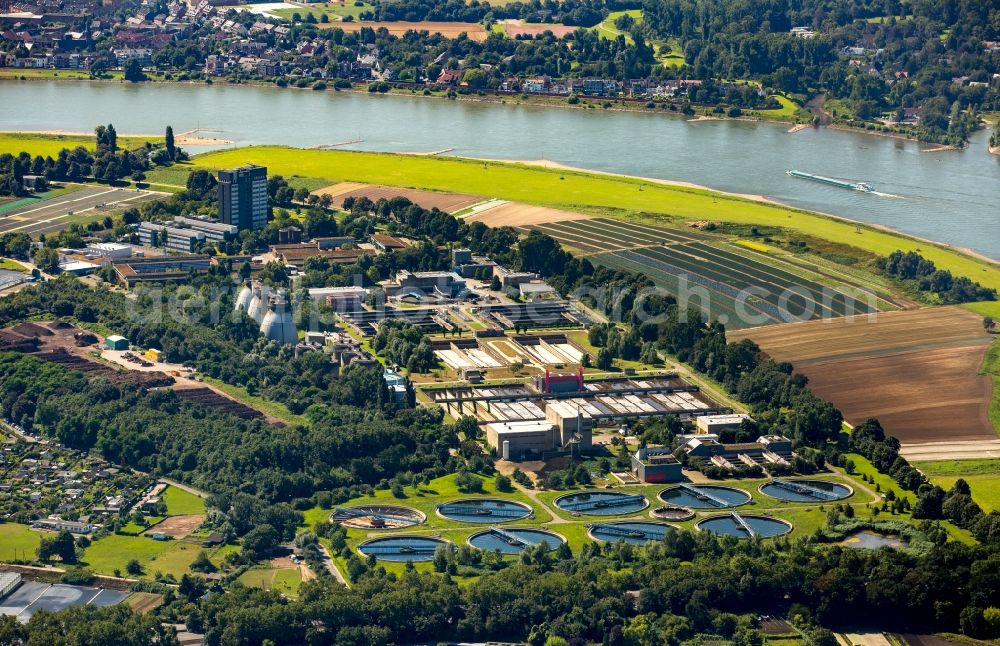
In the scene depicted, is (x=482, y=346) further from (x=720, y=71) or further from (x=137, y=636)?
(x=720, y=71)

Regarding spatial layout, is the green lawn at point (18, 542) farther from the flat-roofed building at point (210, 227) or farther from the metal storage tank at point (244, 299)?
the flat-roofed building at point (210, 227)

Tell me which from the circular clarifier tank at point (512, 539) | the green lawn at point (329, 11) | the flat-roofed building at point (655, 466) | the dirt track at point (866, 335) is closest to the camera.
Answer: the circular clarifier tank at point (512, 539)

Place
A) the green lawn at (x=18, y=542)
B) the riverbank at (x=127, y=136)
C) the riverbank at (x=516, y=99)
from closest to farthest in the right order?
the green lawn at (x=18, y=542) → the riverbank at (x=127, y=136) → the riverbank at (x=516, y=99)

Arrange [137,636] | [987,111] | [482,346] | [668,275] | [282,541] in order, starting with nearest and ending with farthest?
[137,636]
[282,541]
[482,346]
[668,275]
[987,111]

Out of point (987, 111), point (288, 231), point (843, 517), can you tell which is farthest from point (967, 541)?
point (987, 111)

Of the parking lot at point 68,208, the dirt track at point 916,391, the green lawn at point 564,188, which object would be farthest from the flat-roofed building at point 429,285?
the parking lot at point 68,208

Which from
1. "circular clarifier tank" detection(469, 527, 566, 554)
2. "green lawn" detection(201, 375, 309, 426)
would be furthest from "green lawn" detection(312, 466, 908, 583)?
"green lawn" detection(201, 375, 309, 426)

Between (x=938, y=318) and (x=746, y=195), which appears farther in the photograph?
(x=746, y=195)

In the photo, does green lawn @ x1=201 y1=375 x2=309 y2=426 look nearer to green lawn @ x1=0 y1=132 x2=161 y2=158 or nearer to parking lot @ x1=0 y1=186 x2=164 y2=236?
parking lot @ x1=0 y1=186 x2=164 y2=236
